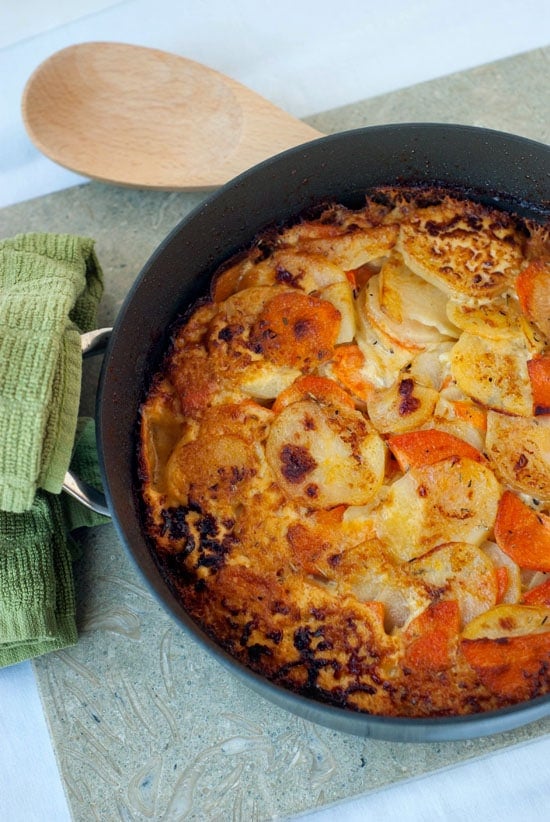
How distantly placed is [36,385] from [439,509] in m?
0.97

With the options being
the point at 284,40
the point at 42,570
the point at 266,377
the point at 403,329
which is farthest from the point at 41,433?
the point at 284,40

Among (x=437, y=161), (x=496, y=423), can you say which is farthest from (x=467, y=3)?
(x=496, y=423)

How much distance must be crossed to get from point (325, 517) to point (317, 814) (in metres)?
0.75

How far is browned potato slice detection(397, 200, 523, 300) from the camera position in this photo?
222 cm

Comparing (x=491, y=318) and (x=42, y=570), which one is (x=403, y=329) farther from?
(x=42, y=570)

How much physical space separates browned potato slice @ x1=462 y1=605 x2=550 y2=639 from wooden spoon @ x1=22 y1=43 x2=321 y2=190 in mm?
1465

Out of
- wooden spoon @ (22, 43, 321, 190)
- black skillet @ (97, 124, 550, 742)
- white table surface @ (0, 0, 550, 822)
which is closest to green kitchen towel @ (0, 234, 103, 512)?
black skillet @ (97, 124, 550, 742)

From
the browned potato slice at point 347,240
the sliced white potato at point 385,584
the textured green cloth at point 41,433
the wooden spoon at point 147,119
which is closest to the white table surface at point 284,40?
the wooden spoon at point 147,119

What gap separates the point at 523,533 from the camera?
6.57ft

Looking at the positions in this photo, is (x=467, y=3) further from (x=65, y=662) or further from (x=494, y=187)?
(x=65, y=662)

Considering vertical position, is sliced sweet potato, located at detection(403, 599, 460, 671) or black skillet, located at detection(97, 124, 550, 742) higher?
black skillet, located at detection(97, 124, 550, 742)

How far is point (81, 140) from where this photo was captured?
8.64 ft

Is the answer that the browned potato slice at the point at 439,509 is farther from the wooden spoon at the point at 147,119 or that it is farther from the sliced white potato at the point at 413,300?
the wooden spoon at the point at 147,119

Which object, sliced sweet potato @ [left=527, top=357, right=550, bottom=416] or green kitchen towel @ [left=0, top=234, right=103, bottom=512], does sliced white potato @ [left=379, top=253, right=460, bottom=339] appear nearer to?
sliced sweet potato @ [left=527, top=357, right=550, bottom=416]
